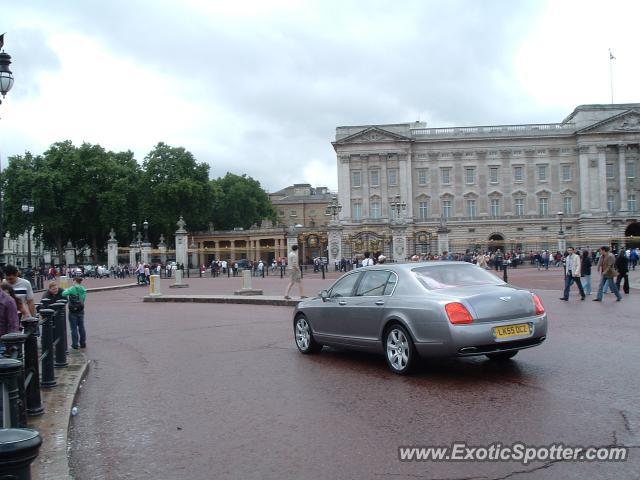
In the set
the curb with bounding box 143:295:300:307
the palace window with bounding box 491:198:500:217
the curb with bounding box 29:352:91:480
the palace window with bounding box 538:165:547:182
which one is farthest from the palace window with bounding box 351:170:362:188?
the curb with bounding box 29:352:91:480

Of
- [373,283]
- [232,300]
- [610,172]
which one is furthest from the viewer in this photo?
[610,172]

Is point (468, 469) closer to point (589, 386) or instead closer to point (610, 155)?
point (589, 386)

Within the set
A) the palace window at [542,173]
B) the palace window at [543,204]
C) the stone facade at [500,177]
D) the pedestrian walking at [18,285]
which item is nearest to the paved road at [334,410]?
the pedestrian walking at [18,285]

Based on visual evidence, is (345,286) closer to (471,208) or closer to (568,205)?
(471,208)

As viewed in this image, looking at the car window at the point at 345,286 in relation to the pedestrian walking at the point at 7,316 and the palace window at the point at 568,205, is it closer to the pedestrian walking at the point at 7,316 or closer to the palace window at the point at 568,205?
the pedestrian walking at the point at 7,316

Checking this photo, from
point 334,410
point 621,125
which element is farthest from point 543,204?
point 334,410

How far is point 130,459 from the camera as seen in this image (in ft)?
17.9

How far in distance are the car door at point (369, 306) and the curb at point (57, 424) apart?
3.90 meters

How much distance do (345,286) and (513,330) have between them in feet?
9.38

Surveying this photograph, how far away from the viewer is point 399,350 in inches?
335

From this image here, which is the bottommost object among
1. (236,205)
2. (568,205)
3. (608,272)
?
(608,272)

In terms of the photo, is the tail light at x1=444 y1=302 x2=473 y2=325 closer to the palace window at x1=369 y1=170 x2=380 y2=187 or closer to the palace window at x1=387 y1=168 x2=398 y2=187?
the palace window at x1=369 y1=170 x2=380 y2=187

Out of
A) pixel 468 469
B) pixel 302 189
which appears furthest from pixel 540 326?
pixel 302 189

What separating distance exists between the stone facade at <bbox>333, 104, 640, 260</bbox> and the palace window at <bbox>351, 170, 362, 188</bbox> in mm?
130
